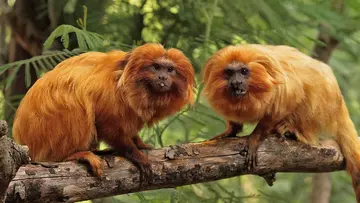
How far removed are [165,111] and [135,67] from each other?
345 mm

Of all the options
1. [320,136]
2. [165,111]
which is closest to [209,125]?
[320,136]

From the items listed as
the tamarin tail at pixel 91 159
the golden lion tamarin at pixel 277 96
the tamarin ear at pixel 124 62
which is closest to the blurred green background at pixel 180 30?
the golden lion tamarin at pixel 277 96

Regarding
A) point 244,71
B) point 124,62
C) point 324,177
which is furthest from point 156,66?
point 324,177

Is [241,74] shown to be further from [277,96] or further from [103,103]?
[103,103]

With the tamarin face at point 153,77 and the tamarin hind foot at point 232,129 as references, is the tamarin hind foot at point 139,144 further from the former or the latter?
the tamarin hind foot at point 232,129

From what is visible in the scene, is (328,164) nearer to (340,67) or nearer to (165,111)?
(165,111)

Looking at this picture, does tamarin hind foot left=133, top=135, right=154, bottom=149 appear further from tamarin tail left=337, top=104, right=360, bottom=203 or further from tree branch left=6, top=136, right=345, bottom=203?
tamarin tail left=337, top=104, right=360, bottom=203

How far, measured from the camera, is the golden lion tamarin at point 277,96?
4.28 metres

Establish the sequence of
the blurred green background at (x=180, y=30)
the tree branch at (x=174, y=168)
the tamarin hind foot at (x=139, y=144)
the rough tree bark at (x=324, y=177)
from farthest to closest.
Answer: the rough tree bark at (x=324, y=177), the blurred green background at (x=180, y=30), the tamarin hind foot at (x=139, y=144), the tree branch at (x=174, y=168)

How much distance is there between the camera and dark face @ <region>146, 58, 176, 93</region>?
387cm

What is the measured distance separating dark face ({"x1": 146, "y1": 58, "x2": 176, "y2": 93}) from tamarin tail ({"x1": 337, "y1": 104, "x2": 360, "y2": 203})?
1.42 metres

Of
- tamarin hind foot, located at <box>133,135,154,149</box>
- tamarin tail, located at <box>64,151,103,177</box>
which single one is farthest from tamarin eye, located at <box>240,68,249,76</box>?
tamarin tail, located at <box>64,151,103,177</box>

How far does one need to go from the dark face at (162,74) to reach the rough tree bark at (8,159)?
Answer: 3.31ft

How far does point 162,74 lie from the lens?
3869mm
